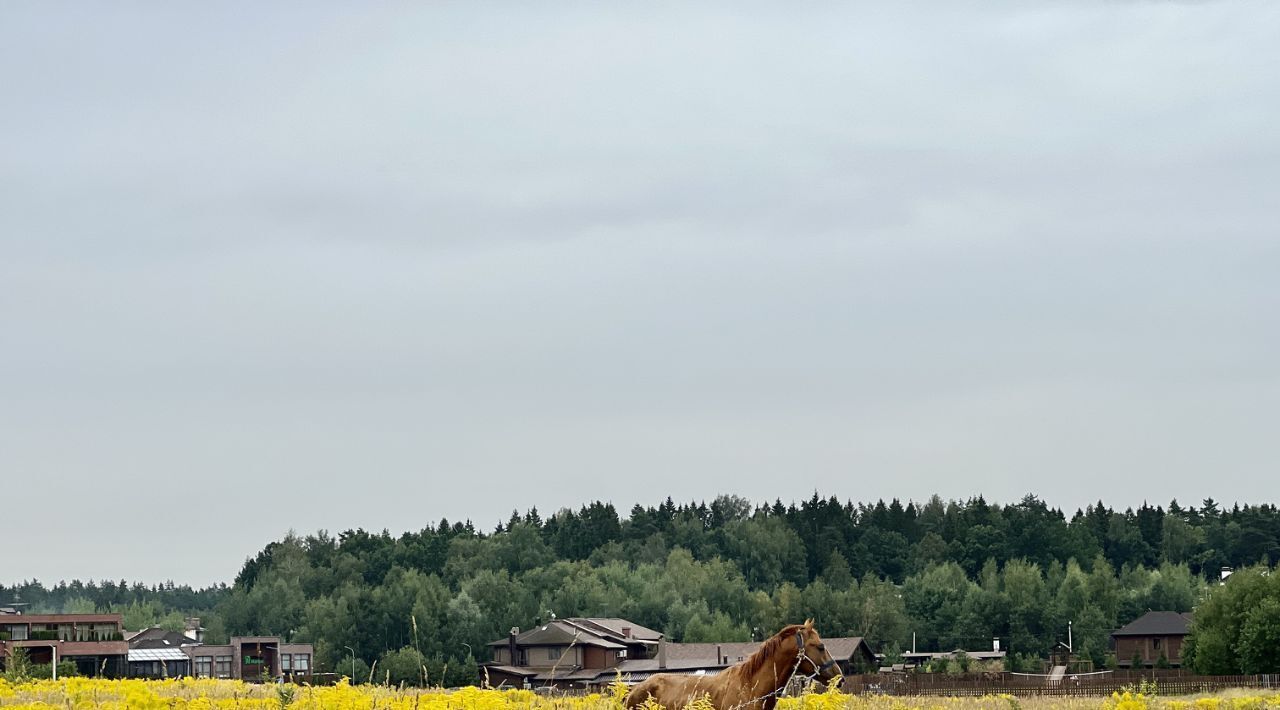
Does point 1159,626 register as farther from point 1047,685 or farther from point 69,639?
point 69,639

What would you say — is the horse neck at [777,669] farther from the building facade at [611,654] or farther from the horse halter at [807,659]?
the building facade at [611,654]

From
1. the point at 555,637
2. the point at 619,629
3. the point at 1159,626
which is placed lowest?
the point at 555,637

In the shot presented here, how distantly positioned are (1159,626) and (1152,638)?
116 cm

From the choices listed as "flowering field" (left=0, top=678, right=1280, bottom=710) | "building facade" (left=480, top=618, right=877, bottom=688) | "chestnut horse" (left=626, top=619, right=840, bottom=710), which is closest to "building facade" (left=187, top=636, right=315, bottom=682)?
"building facade" (left=480, top=618, right=877, bottom=688)

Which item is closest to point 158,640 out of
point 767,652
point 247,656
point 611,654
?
point 247,656

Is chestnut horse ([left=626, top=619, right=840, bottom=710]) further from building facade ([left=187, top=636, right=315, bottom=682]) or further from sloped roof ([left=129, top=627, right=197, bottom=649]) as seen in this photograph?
sloped roof ([left=129, top=627, right=197, bottom=649])

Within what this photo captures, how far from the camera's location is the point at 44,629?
387 feet

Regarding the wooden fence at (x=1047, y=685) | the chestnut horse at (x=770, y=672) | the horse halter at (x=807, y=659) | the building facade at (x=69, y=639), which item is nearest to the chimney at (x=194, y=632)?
the building facade at (x=69, y=639)

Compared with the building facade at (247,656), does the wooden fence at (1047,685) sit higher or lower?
higher

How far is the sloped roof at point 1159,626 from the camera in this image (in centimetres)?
12275

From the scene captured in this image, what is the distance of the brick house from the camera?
122 m

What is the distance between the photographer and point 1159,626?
124 m

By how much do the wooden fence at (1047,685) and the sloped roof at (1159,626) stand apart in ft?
136

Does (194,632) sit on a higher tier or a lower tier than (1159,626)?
lower
